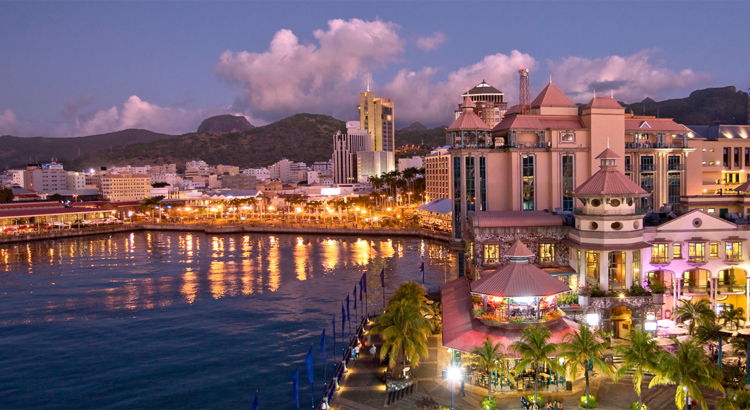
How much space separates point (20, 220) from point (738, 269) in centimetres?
15572

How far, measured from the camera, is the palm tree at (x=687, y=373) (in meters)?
25.2

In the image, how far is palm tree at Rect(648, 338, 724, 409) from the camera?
82.6 feet

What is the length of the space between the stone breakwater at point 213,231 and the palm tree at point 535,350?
81.2m

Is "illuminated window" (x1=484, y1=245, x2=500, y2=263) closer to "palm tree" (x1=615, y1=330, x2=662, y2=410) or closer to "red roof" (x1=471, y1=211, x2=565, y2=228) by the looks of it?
"red roof" (x1=471, y1=211, x2=565, y2=228)

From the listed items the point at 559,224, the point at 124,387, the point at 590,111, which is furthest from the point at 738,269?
the point at 124,387

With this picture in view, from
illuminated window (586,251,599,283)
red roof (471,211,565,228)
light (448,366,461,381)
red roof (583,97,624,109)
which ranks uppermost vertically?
red roof (583,97,624,109)

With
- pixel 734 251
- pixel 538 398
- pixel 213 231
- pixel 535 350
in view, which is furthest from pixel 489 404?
pixel 213 231

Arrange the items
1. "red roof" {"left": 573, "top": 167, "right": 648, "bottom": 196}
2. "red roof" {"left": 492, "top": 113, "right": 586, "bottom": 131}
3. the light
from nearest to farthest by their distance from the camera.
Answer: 1. the light
2. "red roof" {"left": 573, "top": 167, "right": 648, "bottom": 196}
3. "red roof" {"left": 492, "top": 113, "right": 586, "bottom": 131}

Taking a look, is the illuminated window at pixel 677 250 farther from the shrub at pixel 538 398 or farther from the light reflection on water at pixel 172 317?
the light reflection on water at pixel 172 317

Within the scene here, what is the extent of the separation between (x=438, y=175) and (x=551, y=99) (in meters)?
99.4

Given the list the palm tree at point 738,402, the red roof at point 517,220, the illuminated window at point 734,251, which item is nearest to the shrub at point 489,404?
the palm tree at point 738,402

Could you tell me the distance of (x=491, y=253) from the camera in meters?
46.6

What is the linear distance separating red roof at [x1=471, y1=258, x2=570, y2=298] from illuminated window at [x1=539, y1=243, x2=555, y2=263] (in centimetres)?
1180

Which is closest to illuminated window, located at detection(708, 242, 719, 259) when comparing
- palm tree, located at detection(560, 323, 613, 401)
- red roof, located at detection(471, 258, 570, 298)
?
red roof, located at detection(471, 258, 570, 298)
